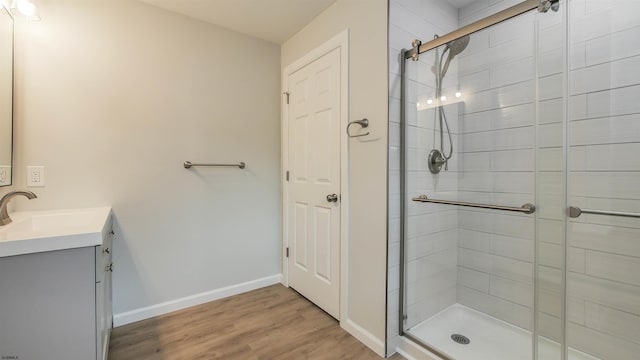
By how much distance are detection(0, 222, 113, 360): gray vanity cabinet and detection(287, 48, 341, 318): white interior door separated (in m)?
1.36

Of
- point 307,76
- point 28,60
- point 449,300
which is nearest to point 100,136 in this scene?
point 28,60

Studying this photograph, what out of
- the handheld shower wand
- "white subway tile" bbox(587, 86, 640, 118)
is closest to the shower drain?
the handheld shower wand

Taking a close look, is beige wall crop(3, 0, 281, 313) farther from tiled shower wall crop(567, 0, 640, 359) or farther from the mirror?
tiled shower wall crop(567, 0, 640, 359)

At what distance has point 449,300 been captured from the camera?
2.05 m

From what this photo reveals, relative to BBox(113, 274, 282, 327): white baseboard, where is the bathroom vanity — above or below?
above

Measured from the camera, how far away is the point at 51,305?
104 cm

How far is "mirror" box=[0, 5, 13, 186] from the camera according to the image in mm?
1467

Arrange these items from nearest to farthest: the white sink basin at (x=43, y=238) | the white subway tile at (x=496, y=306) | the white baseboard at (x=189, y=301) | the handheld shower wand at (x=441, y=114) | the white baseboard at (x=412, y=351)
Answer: the white sink basin at (x=43, y=238), the white baseboard at (x=412, y=351), the handheld shower wand at (x=441, y=114), the white subway tile at (x=496, y=306), the white baseboard at (x=189, y=301)

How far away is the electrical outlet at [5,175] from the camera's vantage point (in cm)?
147

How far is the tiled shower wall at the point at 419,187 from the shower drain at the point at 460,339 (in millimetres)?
197

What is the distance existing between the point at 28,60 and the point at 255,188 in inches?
65.5

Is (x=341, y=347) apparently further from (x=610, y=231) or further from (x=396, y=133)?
(x=610, y=231)

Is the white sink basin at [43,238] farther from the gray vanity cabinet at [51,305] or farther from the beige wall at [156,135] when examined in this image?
the beige wall at [156,135]

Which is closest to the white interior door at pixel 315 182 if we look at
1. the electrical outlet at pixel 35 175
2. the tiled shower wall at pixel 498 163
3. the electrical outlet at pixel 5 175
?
the tiled shower wall at pixel 498 163
